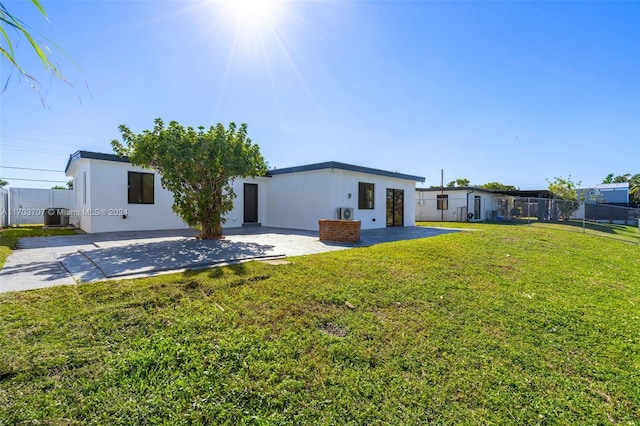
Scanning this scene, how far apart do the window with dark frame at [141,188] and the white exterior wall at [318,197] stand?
541cm

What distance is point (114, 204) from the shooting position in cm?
1101

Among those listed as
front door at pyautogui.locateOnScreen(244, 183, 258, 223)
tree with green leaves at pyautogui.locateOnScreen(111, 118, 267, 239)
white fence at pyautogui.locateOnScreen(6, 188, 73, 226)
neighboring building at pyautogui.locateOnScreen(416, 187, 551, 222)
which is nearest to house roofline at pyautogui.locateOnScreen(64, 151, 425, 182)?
front door at pyautogui.locateOnScreen(244, 183, 258, 223)

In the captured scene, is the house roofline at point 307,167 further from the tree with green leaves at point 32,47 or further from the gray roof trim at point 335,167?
the tree with green leaves at point 32,47

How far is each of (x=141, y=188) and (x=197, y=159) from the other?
16.5ft

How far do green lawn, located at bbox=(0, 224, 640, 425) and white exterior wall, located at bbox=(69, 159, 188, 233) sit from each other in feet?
28.2

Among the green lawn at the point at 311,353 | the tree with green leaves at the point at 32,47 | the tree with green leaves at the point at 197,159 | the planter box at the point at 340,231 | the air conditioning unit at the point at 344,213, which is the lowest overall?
the green lawn at the point at 311,353

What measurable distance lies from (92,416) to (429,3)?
31.6ft

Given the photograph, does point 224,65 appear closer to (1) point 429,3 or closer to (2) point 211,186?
Answer: (2) point 211,186

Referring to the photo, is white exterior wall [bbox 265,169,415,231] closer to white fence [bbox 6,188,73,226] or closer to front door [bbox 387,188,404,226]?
front door [bbox 387,188,404,226]

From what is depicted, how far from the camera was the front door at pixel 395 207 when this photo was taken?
15.5 meters

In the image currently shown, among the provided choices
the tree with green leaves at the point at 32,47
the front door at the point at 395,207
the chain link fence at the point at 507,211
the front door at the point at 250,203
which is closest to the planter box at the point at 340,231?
the front door at the point at 250,203

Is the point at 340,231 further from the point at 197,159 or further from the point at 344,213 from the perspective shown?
the point at 197,159

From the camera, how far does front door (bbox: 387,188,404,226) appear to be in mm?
15547

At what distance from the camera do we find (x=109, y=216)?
10.9m
